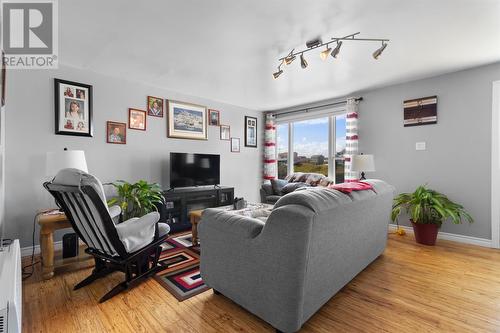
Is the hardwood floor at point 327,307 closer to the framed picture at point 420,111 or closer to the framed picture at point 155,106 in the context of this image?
the framed picture at point 420,111

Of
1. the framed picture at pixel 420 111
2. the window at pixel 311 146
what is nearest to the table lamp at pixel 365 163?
the framed picture at pixel 420 111

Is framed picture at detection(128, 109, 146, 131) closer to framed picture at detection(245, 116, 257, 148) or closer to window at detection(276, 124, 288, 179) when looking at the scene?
framed picture at detection(245, 116, 257, 148)

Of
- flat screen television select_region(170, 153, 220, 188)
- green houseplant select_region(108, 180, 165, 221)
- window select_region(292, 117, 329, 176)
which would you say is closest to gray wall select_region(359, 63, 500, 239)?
window select_region(292, 117, 329, 176)

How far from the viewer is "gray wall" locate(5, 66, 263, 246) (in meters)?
2.84

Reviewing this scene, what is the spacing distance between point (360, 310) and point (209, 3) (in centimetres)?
269

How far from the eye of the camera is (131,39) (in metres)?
2.51

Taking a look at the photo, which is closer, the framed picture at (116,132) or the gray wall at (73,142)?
the gray wall at (73,142)

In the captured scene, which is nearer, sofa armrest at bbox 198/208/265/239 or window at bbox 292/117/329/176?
sofa armrest at bbox 198/208/265/239

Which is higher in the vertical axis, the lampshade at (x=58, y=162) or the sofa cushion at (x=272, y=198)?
the lampshade at (x=58, y=162)

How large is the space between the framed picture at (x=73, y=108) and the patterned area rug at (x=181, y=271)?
2014mm

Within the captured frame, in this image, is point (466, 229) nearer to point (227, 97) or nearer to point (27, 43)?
point (227, 97)

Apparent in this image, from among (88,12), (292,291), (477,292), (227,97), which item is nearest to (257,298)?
(292,291)

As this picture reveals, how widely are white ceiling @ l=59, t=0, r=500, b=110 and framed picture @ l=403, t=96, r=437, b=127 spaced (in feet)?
1.25

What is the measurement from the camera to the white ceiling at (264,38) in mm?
1989
